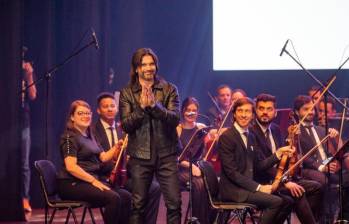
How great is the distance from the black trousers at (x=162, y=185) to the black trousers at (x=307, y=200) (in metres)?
0.96

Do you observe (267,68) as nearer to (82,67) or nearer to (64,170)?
(82,67)

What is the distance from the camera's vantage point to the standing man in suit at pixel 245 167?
4.82 meters

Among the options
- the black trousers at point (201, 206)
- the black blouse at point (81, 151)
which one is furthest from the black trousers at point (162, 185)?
the black trousers at point (201, 206)

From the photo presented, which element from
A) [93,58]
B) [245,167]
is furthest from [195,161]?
[93,58]

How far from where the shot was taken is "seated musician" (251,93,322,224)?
512 centimetres

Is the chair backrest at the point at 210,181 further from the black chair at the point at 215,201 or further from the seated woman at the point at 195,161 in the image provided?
the seated woman at the point at 195,161

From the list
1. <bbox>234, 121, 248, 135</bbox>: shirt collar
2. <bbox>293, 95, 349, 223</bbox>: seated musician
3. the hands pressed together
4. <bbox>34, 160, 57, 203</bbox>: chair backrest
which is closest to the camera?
the hands pressed together

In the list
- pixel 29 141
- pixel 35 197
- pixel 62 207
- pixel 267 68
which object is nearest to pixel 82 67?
pixel 29 141

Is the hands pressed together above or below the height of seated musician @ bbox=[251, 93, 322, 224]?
above

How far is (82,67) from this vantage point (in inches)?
300

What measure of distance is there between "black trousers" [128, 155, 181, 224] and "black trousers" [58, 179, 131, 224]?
2.08 feet

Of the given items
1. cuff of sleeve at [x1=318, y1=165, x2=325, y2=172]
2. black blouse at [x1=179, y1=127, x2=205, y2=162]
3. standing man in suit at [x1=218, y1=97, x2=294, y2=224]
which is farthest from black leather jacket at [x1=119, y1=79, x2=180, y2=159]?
cuff of sleeve at [x1=318, y1=165, x2=325, y2=172]

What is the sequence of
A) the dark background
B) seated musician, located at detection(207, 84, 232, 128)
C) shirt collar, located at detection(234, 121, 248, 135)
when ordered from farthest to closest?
seated musician, located at detection(207, 84, 232, 128)
the dark background
shirt collar, located at detection(234, 121, 248, 135)

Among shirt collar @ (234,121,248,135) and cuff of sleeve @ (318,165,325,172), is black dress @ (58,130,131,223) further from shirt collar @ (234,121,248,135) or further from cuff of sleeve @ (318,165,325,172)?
cuff of sleeve @ (318,165,325,172)
